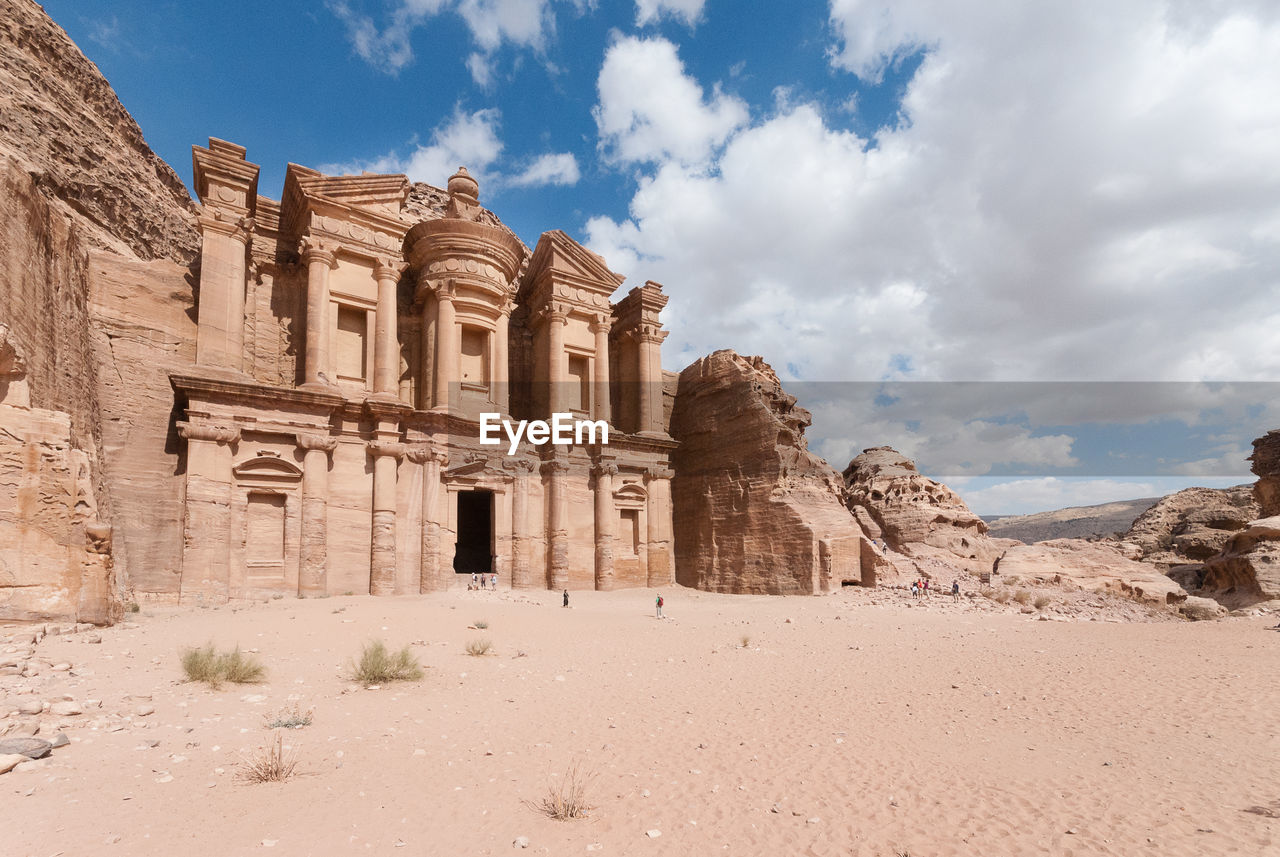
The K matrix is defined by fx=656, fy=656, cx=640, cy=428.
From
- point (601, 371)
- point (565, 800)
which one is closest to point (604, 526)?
point (601, 371)

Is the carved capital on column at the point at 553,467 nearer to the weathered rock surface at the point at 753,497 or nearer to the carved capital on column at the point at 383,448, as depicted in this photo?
the carved capital on column at the point at 383,448

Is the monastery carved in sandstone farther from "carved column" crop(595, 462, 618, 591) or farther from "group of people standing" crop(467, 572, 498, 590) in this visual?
"group of people standing" crop(467, 572, 498, 590)

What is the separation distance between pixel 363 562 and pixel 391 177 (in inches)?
505

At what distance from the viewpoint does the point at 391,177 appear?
22.3 m

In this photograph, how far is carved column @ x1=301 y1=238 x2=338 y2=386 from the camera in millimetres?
20016

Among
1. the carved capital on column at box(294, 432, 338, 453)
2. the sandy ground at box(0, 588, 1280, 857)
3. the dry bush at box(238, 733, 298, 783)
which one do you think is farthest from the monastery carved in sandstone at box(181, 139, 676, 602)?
the dry bush at box(238, 733, 298, 783)

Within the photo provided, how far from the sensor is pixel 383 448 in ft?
65.5

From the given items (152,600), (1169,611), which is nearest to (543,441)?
(152,600)

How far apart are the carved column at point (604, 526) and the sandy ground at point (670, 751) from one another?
12123 millimetres

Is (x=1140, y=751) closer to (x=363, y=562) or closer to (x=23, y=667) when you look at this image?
(x=23, y=667)

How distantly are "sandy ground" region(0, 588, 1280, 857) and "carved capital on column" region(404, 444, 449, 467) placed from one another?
28.9 ft

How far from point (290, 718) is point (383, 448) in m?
14.0

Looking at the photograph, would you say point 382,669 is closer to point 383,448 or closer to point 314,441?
point 314,441

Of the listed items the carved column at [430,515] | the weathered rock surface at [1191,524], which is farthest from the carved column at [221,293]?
the weathered rock surface at [1191,524]
